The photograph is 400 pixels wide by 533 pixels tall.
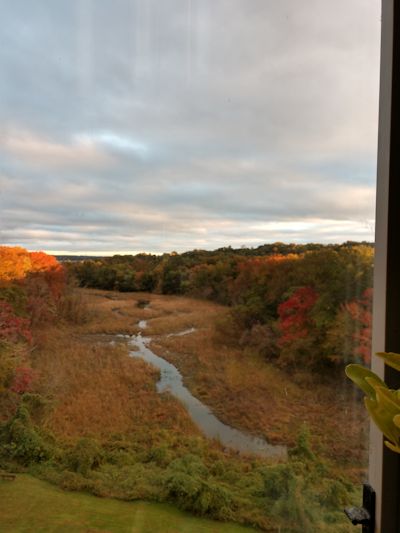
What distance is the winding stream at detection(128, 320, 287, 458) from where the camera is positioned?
1.08 metres

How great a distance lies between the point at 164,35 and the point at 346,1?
54 centimetres

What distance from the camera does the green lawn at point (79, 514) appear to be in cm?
104

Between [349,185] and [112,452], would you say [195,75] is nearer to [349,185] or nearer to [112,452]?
[349,185]

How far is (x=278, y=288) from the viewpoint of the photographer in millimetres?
1133

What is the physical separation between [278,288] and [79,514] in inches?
33.5

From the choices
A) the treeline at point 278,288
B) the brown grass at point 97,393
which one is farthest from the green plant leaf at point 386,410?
the brown grass at point 97,393

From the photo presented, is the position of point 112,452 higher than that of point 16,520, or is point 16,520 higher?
point 112,452

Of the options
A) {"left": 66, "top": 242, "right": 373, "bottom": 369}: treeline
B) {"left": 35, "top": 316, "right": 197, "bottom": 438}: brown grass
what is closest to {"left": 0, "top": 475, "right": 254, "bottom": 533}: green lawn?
{"left": 35, "top": 316, "right": 197, "bottom": 438}: brown grass

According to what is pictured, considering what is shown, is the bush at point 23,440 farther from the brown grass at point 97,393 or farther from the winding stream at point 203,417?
the winding stream at point 203,417

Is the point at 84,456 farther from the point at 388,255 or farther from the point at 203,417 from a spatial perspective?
the point at 388,255

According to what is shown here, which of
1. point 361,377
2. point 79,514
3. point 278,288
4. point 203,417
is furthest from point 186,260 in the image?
point 79,514

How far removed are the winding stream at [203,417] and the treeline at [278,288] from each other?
166mm

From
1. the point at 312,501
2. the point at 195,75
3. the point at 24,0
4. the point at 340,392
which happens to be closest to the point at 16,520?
the point at 312,501

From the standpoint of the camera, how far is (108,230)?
1185mm
